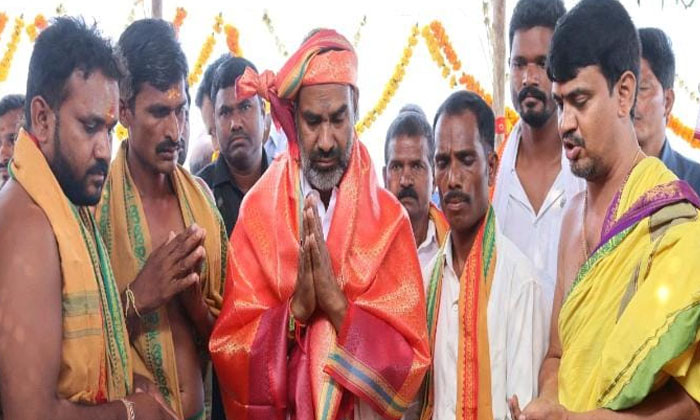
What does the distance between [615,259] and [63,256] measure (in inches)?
61.3

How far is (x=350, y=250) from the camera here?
341cm

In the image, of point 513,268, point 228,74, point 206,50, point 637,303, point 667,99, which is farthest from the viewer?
point 206,50

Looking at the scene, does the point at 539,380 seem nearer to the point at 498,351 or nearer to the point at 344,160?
the point at 498,351

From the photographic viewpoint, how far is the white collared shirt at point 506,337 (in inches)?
127

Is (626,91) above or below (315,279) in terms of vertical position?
above

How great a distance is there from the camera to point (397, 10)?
13.8 meters

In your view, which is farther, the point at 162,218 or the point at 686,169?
the point at 686,169

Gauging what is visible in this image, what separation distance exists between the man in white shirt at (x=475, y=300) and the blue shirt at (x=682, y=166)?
1.06 meters

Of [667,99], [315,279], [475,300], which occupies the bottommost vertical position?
[475,300]

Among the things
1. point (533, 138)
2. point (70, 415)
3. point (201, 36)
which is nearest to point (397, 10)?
point (201, 36)

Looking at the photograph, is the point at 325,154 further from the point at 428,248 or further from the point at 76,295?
the point at 76,295

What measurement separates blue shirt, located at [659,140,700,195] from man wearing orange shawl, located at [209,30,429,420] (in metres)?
1.48

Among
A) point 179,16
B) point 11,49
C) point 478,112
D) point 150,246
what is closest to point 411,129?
point 478,112

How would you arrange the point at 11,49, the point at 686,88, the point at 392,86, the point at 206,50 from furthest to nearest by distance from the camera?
the point at 686,88 → the point at 392,86 → the point at 206,50 → the point at 11,49
